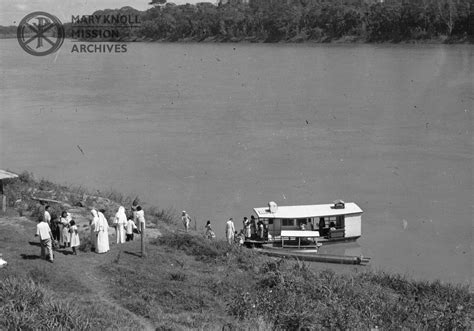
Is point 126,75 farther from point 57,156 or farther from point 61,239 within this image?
point 61,239

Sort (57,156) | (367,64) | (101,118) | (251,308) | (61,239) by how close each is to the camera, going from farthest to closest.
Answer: (367,64), (101,118), (57,156), (61,239), (251,308)

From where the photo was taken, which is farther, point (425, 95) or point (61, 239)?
point (425, 95)

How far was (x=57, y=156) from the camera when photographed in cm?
2828

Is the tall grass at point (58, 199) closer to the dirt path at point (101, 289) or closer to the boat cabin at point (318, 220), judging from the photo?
the dirt path at point (101, 289)

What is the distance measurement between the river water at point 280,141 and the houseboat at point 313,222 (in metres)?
0.66

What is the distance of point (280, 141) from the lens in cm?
2975

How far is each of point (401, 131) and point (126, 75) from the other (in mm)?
33273

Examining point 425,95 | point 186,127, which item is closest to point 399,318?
point 186,127

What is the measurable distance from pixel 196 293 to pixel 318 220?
8.09 metres

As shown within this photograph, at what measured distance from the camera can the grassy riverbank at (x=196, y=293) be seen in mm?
9305

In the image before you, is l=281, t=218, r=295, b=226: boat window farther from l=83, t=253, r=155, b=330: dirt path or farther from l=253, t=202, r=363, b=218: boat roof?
l=83, t=253, r=155, b=330: dirt path

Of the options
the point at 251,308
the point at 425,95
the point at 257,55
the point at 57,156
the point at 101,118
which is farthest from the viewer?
the point at 257,55

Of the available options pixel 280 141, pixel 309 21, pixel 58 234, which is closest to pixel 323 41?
pixel 309 21

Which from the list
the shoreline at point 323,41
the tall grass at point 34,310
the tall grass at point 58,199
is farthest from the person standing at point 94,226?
the shoreline at point 323,41
